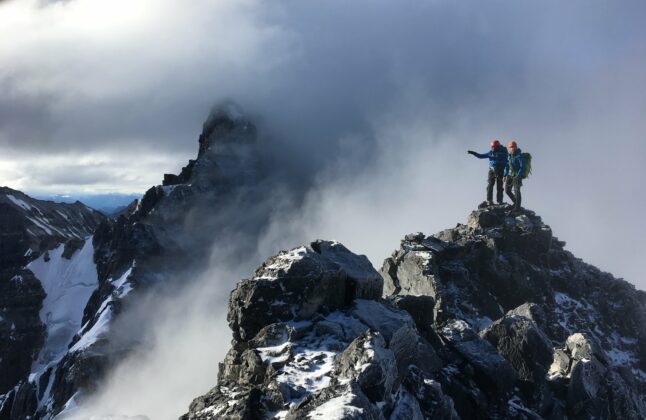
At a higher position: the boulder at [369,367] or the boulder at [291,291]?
the boulder at [291,291]

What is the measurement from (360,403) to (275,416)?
3.53 metres

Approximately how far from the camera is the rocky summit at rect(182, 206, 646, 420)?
71.1 feet

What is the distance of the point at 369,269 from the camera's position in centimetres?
3297

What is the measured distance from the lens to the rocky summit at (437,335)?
2166 cm

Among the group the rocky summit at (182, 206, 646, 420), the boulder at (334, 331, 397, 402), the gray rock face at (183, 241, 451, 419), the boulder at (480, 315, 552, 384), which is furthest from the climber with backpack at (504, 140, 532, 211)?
the boulder at (334, 331, 397, 402)

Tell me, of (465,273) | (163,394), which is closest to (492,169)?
(465,273)

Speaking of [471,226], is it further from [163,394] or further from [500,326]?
[163,394]

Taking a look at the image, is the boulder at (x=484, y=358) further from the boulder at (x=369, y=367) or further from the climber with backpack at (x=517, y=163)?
the climber with backpack at (x=517, y=163)

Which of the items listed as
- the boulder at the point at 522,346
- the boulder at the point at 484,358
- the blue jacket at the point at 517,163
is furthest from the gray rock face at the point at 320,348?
the blue jacket at the point at 517,163

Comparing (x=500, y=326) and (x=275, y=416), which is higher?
(x=500, y=326)

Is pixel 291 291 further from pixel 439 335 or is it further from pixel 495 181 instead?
pixel 495 181

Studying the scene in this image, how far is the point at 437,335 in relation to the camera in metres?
35.6

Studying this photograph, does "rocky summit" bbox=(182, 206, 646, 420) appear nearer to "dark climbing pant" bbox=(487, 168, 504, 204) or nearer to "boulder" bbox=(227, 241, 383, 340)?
"boulder" bbox=(227, 241, 383, 340)

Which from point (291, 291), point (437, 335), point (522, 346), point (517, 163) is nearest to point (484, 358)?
point (437, 335)
